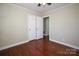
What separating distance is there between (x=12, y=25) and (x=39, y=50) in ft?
2.50

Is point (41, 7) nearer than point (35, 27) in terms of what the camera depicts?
Yes

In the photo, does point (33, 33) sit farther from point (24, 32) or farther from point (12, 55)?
point (12, 55)

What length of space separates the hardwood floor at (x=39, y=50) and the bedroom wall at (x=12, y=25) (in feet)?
0.43

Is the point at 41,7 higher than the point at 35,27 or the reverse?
higher

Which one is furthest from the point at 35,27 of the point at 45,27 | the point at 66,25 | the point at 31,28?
the point at 66,25

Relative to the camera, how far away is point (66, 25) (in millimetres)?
1388

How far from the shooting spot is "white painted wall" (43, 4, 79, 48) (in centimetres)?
129

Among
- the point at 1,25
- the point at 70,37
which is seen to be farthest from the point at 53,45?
the point at 1,25

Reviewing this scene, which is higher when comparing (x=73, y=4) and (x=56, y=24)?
(x=73, y=4)

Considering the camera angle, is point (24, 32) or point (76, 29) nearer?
point (76, 29)

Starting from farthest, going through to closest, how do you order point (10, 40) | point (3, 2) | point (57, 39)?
point (57, 39)
point (10, 40)
point (3, 2)

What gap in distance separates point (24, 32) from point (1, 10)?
63 centimetres

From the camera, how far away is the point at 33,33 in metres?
1.51

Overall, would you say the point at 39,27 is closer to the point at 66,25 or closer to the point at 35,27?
the point at 35,27
